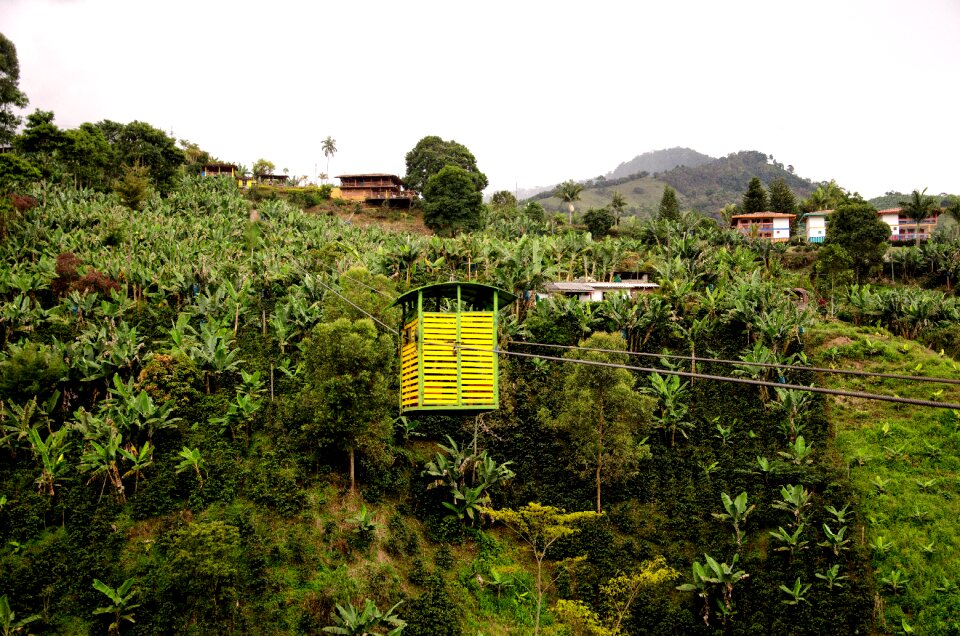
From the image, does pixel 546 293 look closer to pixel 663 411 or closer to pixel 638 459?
pixel 663 411

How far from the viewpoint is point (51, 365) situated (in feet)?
58.7

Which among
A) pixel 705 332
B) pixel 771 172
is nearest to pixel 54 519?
pixel 705 332

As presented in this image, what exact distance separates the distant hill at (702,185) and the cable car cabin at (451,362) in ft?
424

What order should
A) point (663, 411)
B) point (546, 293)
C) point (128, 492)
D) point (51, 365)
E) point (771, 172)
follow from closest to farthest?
1. point (128, 492)
2. point (51, 365)
3. point (663, 411)
4. point (546, 293)
5. point (771, 172)

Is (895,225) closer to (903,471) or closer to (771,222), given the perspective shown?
(771,222)

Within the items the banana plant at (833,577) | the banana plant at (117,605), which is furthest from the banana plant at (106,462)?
the banana plant at (833,577)

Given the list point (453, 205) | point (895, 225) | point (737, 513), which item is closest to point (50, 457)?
point (737, 513)

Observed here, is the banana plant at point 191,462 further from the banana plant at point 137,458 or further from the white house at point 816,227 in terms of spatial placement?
the white house at point 816,227

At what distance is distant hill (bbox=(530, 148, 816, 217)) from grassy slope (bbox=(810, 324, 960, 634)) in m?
116

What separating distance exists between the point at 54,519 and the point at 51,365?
4.54 m

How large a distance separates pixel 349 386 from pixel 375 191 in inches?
2015

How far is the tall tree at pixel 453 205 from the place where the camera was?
52000 mm

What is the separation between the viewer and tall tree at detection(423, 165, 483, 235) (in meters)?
52.0

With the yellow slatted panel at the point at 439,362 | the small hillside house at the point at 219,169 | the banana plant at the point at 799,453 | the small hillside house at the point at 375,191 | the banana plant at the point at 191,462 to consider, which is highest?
the small hillside house at the point at 219,169
